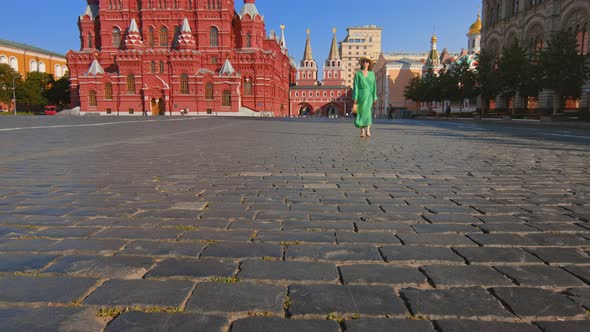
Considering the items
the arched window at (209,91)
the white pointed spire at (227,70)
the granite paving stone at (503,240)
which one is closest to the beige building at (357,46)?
the white pointed spire at (227,70)

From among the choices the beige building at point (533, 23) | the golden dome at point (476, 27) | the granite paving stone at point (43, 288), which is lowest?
the granite paving stone at point (43, 288)

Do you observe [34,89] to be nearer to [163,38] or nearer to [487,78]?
[163,38]

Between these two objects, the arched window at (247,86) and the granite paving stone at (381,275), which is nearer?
the granite paving stone at (381,275)

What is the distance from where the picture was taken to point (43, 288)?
6.27 ft

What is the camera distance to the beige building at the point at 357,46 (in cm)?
15138

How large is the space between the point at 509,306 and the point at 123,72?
56.8 meters

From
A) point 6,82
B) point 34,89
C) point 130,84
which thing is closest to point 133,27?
point 130,84

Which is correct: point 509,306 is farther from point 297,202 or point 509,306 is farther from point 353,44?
point 353,44

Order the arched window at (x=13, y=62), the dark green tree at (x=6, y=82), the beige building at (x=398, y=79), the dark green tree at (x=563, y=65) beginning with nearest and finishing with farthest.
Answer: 1. the dark green tree at (x=563, y=65)
2. the dark green tree at (x=6, y=82)
3. the arched window at (x=13, y=62)
4. the beige building at (x=398, y=79)

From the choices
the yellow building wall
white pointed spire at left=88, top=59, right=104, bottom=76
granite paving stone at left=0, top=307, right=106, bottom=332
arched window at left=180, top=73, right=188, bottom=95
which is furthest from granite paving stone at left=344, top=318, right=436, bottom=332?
the yellow building wall

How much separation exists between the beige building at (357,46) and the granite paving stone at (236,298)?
152 metres

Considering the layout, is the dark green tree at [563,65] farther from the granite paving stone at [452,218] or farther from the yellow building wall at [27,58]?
the yellow building wall at [27,58]

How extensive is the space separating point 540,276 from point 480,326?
708mm

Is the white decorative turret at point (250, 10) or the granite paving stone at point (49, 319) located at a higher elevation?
the white decorative turret at point (250, 10)
